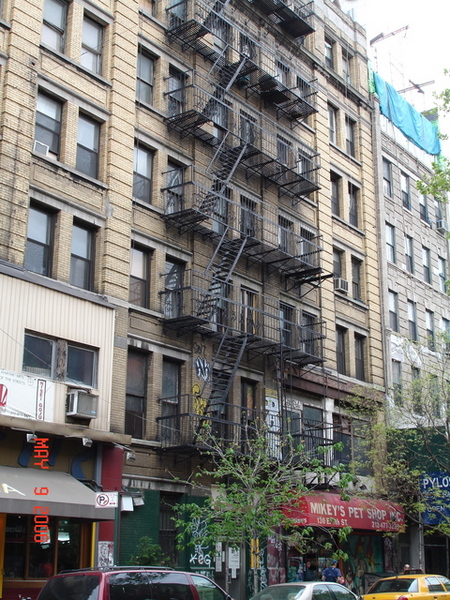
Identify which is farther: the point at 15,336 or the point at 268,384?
the point at 268,384

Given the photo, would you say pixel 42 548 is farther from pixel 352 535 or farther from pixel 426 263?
pixel 426 263

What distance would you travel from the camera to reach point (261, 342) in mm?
26219

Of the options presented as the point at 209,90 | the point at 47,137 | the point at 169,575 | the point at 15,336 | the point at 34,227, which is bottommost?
the point at 169,575

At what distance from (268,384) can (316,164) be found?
374 inches

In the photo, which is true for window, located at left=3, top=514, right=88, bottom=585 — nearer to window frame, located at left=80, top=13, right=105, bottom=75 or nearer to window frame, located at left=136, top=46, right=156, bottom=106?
Result: window frame, located at left=80, top=13, right=105, bottom=75

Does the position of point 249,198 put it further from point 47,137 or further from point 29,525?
point 29,525

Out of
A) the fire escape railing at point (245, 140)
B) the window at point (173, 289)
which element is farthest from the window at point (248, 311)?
the fire escape railing at point (245, 140)

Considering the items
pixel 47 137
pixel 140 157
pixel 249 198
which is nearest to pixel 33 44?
pixel 47 137

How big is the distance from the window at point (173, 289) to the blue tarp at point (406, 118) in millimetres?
19346

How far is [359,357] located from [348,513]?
363 inches

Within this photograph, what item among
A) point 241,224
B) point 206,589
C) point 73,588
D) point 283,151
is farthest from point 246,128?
point 73,588

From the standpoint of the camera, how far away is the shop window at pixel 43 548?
59.2 ft

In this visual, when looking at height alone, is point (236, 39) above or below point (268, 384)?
above

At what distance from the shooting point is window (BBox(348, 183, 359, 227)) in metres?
36.3
